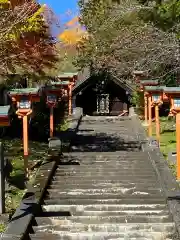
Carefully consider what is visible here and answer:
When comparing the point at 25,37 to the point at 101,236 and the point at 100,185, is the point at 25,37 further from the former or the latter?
the point at 101,236

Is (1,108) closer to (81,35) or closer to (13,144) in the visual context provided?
(13,144)

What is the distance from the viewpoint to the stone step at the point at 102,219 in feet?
36.3

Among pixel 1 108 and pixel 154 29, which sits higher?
pixel 154 29

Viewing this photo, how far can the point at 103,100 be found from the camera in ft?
115

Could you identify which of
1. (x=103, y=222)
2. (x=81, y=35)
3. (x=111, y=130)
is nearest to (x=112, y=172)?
(x=103, y=222)

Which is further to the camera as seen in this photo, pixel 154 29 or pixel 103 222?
pixel 154 29

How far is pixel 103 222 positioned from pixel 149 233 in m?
1.23

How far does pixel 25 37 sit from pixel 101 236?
7078mm

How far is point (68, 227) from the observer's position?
10875 millimetres

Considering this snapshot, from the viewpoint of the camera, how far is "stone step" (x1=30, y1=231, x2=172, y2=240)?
10273mm

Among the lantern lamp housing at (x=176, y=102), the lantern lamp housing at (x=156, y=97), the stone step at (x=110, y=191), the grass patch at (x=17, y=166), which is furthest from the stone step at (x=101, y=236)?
the lantern lamp housing at (x=156, y=97)

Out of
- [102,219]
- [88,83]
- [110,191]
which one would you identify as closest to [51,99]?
[110,191]

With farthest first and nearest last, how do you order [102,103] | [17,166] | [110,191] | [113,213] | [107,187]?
1. [102,103]
2. [17,166]
3. [107,187]
4. [110,191]
5. [113,213]

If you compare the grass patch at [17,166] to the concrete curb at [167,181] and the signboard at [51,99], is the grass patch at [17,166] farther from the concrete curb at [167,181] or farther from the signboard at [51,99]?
the concrete curb at [167,181]
